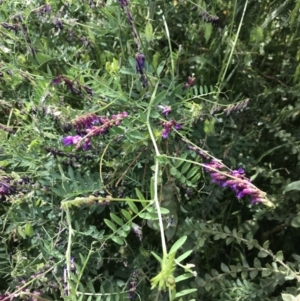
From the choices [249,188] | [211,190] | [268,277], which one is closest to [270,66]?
[211,190]

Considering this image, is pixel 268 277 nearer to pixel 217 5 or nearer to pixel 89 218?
pixel 89 218

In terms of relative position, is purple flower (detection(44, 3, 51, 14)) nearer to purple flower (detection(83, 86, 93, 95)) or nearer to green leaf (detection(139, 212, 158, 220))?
purple flower (detection(83, 86, 93, 95))

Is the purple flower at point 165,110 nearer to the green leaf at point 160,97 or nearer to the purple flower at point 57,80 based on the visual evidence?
the green leaf at point 160,97

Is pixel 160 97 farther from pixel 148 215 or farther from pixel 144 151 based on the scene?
pixel 148 215

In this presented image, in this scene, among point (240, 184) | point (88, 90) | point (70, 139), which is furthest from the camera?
point (88, 90)

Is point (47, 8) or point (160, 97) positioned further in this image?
point (47, 8)

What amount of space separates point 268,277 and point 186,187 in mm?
242

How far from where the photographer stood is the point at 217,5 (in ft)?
3.72

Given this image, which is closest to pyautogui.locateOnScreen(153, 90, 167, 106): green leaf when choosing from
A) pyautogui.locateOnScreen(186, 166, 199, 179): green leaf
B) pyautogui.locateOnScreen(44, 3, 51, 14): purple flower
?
pyautogui.locateOnScreen(186, 166, 199, 179): green leaf

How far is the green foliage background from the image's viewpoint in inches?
33.8

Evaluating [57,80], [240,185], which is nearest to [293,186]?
[240,185]

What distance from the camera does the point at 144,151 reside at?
895 mm

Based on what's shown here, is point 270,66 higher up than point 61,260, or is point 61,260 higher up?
point 270,66

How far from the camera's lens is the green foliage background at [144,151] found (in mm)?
859
